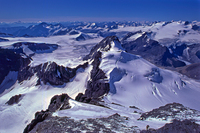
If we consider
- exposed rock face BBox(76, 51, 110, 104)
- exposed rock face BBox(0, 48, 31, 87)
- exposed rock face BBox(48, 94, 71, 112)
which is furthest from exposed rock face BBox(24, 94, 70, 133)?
exposed rock face BBox(0, 48, 31, 87)

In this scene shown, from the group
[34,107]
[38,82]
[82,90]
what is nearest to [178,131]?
[82,90]

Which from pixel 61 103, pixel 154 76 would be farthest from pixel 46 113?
pixel 154 76

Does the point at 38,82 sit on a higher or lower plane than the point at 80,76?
lower

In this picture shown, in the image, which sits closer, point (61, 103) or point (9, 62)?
point (61, 103)

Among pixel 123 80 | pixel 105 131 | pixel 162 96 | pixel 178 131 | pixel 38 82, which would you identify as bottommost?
pixel 38 82

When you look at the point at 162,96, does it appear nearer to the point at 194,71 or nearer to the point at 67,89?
the point at 67,89

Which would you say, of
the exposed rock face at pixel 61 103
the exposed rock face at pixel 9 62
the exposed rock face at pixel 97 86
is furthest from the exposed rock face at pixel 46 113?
the exposed rock face at pixel 9 62

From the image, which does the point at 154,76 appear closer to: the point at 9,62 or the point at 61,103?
the point at 61,103

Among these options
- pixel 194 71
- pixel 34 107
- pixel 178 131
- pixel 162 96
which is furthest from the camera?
pixel 194 71

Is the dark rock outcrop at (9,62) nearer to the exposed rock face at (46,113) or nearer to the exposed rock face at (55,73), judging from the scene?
the exposed rock face at (55,73)
